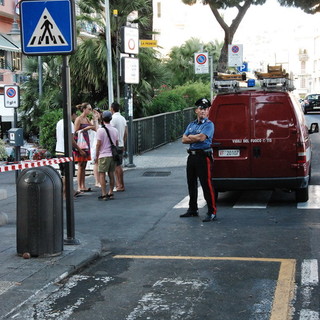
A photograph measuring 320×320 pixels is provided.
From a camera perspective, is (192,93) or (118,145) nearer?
(118,145)

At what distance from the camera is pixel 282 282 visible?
6.01 m

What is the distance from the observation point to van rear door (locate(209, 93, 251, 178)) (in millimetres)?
10727

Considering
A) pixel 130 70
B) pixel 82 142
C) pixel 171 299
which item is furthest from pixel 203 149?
pixel 130 70

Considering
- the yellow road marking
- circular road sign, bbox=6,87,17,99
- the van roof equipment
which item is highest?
circular road sign, bbox=6,87,17,99

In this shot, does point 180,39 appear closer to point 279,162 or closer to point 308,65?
point 308,65

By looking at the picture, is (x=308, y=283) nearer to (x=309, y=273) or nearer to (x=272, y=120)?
(x=309, y=273)

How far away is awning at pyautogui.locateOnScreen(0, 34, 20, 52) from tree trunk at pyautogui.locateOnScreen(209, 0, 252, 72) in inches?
445

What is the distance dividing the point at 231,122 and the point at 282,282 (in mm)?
5084

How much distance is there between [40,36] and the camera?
752 centimetres

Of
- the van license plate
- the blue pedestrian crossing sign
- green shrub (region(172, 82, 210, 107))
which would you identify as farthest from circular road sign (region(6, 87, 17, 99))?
green shrub (region(172, 82, 210, 107))

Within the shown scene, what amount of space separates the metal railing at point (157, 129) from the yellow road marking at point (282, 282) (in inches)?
559

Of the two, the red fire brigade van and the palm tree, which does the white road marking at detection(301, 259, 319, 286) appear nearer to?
the red fire brigade van

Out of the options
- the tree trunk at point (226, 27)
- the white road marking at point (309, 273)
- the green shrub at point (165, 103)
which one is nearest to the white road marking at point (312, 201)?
the white road marking at point (309, 273)

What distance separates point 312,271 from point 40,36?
13.2ft
